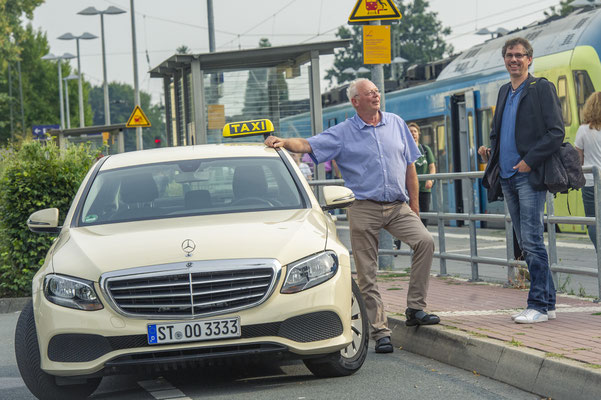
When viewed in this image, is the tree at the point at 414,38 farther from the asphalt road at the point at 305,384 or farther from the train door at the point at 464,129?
the asphalt road at the point at 305,384

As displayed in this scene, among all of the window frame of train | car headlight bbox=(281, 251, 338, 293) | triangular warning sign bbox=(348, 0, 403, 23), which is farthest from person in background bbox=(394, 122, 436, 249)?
car headlight bbox=(281, 251, 338, 293)

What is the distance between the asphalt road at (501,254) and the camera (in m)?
8.72

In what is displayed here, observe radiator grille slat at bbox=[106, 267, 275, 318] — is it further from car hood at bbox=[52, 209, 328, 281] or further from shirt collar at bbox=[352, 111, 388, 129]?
shirt collar at bbox=[352, 111, 388, 129]

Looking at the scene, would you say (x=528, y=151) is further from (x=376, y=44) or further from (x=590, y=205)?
(x=376, y=44)

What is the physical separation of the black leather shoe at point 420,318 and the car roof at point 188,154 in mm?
1460

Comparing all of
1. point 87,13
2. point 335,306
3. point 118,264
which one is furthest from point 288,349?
point 87,13

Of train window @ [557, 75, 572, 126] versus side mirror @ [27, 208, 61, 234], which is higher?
train window @ [557, 75, 572, 126]

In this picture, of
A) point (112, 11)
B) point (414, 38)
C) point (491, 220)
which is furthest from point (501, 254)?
point (414, 38)

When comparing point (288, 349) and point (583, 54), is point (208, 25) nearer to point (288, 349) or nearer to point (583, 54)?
point (583, 54)

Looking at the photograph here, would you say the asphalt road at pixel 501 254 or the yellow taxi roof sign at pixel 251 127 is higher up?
the yellow taxi roof sign at pixel 251 127

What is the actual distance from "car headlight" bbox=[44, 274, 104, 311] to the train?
18.7ft

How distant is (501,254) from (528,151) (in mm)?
3176

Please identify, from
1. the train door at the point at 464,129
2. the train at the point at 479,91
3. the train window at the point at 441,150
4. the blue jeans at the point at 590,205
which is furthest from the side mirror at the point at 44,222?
the train window at the point at 441,150

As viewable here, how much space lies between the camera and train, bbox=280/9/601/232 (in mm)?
16672
